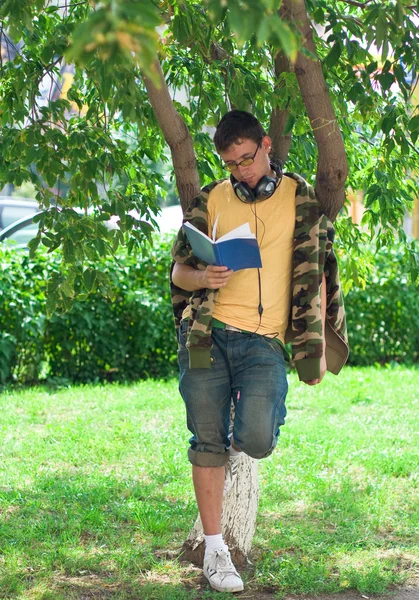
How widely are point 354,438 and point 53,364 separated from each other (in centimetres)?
354

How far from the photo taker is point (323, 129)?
12.7 ft

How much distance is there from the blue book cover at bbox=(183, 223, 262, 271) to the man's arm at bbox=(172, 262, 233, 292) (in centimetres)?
4

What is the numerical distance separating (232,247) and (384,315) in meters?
6.96

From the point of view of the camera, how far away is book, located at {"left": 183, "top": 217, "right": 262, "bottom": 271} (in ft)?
11.0

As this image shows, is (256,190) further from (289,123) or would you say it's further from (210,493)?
(210,493)

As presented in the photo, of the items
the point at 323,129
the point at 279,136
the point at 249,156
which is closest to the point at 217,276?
the point at 249,156

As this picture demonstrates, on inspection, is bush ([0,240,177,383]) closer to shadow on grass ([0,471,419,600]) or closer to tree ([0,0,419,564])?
shadow on grass ([0,471,419,600])

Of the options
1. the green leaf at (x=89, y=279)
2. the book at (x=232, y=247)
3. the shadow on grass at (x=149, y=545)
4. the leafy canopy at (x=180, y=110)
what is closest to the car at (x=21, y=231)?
the leafy canopy at (x=180, y=110)

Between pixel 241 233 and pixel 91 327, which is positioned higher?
pixel 241 233

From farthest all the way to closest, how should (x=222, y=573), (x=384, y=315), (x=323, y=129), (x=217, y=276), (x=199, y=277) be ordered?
(x=384, y=315), (x=323, y=129), (x=222, y=573), (x=199, y=277), (x=217, y=276)

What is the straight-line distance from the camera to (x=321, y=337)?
145 inches

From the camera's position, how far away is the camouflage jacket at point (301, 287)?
3625 mm

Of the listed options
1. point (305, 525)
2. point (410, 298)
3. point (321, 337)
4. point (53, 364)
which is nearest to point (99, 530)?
point (305, 525)

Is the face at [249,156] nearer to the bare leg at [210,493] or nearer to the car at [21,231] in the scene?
the bare leg at [210,493]
